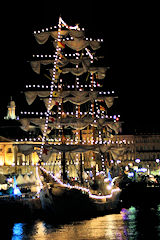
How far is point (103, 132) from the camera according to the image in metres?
55.3

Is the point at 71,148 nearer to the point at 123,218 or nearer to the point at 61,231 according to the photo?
the point at 123,218

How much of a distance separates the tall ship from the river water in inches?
105

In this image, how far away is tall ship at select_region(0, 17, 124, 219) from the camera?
41.1 m

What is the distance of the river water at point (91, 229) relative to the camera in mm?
30359

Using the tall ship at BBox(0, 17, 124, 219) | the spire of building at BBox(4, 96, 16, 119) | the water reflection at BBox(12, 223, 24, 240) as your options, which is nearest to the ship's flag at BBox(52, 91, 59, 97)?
the tall ship at BBox(0, 17, 124, 219)

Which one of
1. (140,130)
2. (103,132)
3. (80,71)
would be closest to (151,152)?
(140,130)

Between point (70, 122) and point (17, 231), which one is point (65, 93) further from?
point (17, 231)

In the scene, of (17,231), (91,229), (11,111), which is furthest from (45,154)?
(11,111)

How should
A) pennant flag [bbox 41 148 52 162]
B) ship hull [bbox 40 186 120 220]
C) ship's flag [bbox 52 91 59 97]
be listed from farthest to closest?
ship's flag [bbox 52 91 59 97], pennant flag [bbox 41 148 52 162], ship hull [bbox 40 186 120 220]

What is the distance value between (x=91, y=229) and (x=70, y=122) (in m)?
15.2

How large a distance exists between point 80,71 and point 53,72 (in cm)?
320

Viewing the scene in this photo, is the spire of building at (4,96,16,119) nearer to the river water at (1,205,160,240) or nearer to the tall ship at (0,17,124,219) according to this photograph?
the tall ship at (0,17,124,219)

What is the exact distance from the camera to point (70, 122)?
4669cm

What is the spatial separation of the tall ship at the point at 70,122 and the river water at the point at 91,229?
267 cm
